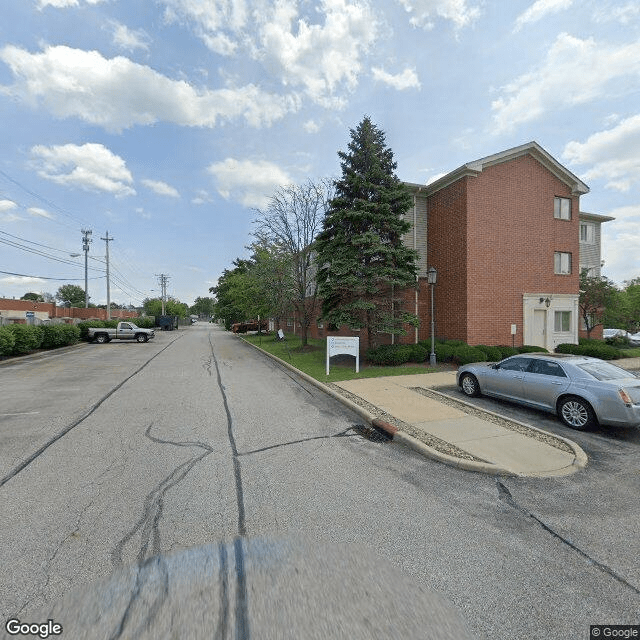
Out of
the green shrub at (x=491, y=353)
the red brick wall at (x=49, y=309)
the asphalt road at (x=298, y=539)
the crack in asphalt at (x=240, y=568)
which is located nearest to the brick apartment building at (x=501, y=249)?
the green shrub at (x=491, y=353)

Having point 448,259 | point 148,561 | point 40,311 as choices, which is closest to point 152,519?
point 148,561

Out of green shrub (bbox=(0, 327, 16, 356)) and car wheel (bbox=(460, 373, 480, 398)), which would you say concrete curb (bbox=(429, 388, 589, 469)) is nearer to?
car wheel (bbox=(460, 373, 480, 398))

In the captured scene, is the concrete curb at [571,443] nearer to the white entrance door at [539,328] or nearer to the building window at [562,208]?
the white entrance door at [539,328]

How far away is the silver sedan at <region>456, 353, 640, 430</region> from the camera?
578 centimetres

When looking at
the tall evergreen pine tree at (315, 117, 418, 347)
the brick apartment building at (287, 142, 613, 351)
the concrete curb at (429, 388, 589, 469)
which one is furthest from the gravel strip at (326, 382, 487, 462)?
the brick apartment building at (287, 142, 613, 351)

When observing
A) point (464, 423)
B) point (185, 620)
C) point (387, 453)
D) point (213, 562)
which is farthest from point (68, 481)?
point (464, 423)

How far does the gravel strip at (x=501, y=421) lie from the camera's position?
5436 mm

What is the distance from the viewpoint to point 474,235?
15352 millimetres

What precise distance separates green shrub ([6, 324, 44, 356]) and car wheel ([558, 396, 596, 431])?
2127 centimetres

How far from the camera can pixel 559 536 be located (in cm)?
314

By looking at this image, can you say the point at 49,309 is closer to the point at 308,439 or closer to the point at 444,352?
the point at 444,352

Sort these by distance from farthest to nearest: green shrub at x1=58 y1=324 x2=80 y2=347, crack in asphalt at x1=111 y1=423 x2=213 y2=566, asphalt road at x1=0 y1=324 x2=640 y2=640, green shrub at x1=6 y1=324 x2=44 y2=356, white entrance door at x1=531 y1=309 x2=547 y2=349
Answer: green shrub at x1=58 y1=324 x2=80 y2=347, white entrance door at x1=531 y1=309 x2=547 y2=349, green shrub at x1=6 y1=324 x2=44 y2=356, crack in asphalt at x1=111 y1=423 x2=213 y2=566, asphalt road at x1=0 y1=324 x2=640 y2=640

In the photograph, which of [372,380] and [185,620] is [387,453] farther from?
[372,380]

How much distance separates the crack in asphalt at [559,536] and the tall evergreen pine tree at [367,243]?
31.8ft
